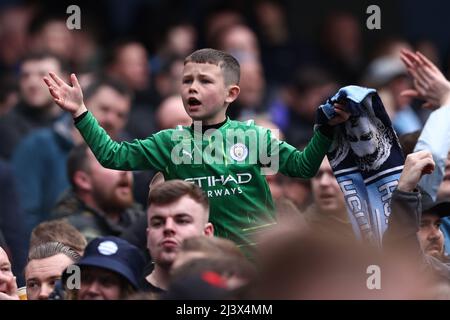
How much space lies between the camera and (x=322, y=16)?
15461 millimetres

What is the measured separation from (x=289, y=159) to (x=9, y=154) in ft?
15.5

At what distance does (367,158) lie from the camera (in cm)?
636

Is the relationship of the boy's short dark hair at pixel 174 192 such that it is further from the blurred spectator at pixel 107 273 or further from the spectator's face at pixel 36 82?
the spectator's face at pixel 36 82

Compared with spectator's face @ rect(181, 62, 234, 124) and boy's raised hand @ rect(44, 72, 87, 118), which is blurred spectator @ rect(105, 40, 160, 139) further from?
boy's raised hand @ rect(44, 72, 87, 118)

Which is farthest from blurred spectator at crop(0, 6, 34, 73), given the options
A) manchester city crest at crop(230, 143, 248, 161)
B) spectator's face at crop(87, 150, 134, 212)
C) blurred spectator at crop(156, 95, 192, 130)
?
manchester city crest at crop(230, 143, 248, 161)

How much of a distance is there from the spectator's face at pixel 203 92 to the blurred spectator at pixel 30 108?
440 cm

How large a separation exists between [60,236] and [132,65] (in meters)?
5.69

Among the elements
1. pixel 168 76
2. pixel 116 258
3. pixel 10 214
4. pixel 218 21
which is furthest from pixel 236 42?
pixel 116 258

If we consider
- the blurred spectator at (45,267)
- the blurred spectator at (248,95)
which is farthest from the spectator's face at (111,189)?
the blurred spectator at (248,95)
